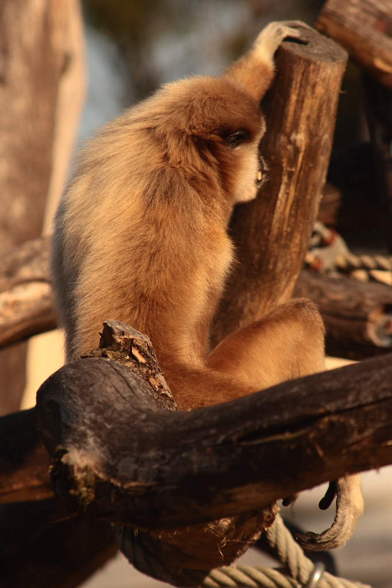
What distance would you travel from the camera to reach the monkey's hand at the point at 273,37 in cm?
366

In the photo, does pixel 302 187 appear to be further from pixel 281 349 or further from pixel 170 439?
pixel 170 439

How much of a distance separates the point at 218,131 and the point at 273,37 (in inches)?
26.5

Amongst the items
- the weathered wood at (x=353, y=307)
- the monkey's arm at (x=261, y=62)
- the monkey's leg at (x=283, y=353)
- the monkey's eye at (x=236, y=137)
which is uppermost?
the monkey's arm at (x=261, y=62)

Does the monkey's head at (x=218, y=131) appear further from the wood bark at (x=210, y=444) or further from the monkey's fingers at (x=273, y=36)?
the wood bark at (x=210, y=444)

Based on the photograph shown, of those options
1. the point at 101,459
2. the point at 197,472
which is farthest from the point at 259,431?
the point at 101,459

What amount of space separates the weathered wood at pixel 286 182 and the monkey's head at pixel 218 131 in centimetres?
14

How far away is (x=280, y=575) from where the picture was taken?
12.1 feet

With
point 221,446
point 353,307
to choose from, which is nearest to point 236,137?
point 353,307

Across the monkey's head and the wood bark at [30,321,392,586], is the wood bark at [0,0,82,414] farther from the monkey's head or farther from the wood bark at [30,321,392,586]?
the wood bark at [30,321,392,586]

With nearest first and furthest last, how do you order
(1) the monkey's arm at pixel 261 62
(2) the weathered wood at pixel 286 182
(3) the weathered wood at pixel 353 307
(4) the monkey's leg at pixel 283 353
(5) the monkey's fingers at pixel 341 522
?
(5) the monkey's fingers at pixel 341 522 → (4) the monkey's leg at pixel 283 353 → (2) the weathered wood at pixel 286 182 → (1) the monkey's arm at pixel 261 62 → (3) the weathered wood at pixel 353 307

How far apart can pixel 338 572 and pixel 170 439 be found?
3776mm

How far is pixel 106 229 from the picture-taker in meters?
2.98

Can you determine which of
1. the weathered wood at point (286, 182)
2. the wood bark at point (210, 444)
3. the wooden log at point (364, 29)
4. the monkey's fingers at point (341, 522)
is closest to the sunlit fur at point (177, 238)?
the weathered wood at point (286, 182)

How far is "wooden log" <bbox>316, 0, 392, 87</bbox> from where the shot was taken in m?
4.29
